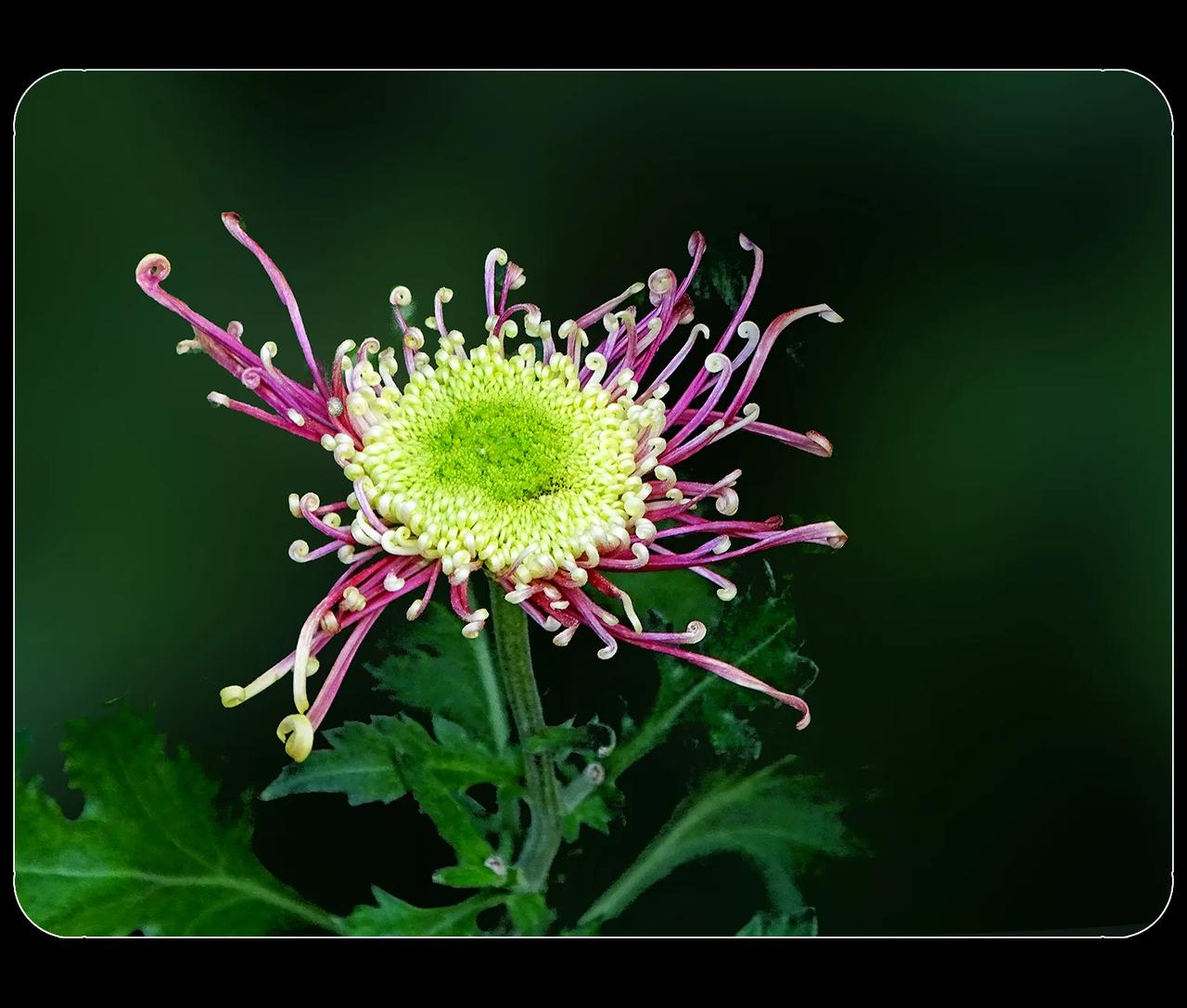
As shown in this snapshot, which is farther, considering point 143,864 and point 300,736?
point 143,864

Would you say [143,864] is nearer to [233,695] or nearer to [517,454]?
[233,695]

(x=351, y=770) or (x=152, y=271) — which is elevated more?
(x=152, y=271)

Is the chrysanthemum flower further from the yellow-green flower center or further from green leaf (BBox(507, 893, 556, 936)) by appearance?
green leaf (BBox(507, 893, 556, 936))

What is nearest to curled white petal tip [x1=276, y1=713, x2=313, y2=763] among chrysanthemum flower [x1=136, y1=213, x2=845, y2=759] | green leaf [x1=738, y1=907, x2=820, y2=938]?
chrysanthemum flower [x1=136, y1=213, x2=845, y2=759]

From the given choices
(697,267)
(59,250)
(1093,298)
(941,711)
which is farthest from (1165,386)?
(59,250)

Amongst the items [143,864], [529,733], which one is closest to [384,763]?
[529,733]

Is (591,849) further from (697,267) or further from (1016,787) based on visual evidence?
(697,267)

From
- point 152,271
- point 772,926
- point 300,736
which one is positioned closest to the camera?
point 300,736
